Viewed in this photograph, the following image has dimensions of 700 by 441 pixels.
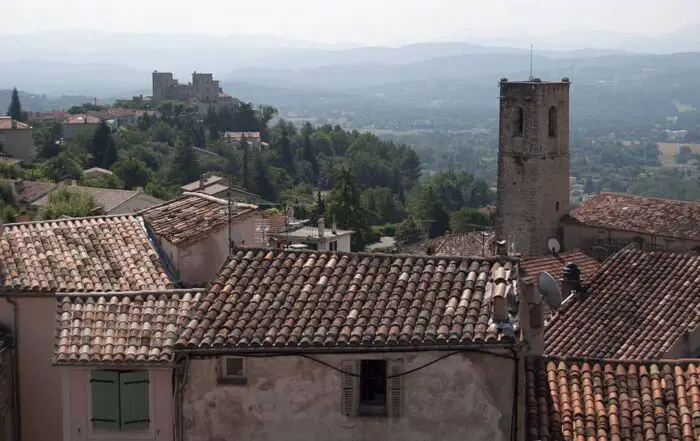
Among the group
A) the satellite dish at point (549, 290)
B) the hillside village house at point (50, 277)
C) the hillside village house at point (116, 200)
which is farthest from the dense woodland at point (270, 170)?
the satellite dish at point (549, 290)

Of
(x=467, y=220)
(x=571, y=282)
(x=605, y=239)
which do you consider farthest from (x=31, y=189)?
(x=571, y=282)

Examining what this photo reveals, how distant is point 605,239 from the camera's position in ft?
157

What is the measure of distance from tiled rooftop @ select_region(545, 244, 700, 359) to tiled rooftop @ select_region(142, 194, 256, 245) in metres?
5.34

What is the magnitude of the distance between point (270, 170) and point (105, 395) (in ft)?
361

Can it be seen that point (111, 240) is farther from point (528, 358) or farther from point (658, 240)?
point (658, 240)

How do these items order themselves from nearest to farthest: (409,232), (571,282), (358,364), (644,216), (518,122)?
1. (358,364)
2. (571,282)
3. (644,216)
4. (518,122)
5. (409,232)

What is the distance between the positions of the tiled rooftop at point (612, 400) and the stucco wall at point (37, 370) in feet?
20.3

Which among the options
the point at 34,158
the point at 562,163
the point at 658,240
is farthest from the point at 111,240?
the point at 34,158

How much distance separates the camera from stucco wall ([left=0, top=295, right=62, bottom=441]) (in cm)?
1479

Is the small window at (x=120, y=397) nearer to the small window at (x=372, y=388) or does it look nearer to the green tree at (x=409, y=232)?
the small window at (x=372, y=388)

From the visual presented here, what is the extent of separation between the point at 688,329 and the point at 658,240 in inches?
1121

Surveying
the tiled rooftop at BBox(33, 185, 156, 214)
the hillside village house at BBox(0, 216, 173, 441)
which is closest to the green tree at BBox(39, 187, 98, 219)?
the tiled rooftop at BBox(33, 185, 156, 214)

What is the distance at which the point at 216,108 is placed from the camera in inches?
6629

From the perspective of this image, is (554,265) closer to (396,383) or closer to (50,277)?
(50,277)
